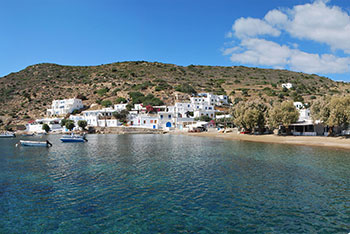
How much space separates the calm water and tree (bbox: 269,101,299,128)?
86.6ft

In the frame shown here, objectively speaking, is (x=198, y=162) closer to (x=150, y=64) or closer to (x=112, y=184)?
(x=112, y=184)

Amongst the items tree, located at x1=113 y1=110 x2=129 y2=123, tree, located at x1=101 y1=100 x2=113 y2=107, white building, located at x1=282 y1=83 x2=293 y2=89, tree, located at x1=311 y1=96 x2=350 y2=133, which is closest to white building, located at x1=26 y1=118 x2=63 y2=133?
tree, located at x1=101 y1=100 x2=113 y2=107

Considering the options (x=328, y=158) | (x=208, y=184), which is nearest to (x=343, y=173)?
(x=328, y=158)

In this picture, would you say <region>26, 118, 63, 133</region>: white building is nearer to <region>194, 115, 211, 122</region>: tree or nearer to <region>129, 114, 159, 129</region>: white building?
<region>129, 114, 159, 129</region>: white building

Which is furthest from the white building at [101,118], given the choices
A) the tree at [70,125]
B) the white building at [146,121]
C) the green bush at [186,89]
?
the green bush at [186,89]

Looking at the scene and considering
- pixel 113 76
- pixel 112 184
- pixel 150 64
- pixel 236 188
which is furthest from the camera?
pixel 150 64

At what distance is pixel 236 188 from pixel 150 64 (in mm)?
177451

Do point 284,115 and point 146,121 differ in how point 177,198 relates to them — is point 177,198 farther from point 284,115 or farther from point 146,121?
point 146,121

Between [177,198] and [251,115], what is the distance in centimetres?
4665

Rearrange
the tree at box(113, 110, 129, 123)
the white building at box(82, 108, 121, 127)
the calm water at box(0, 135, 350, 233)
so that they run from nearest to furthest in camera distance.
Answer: the calm water at box(0, 135, 350, 233)
the white building at box(82, 108, 121, 127)
the tree at box(113, 110, 129, 123)

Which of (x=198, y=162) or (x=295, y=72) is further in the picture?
(x=295, y=72)

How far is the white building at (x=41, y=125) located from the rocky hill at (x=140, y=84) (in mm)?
11192

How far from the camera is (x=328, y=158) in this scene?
28656mm

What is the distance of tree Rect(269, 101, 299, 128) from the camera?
166 feet
